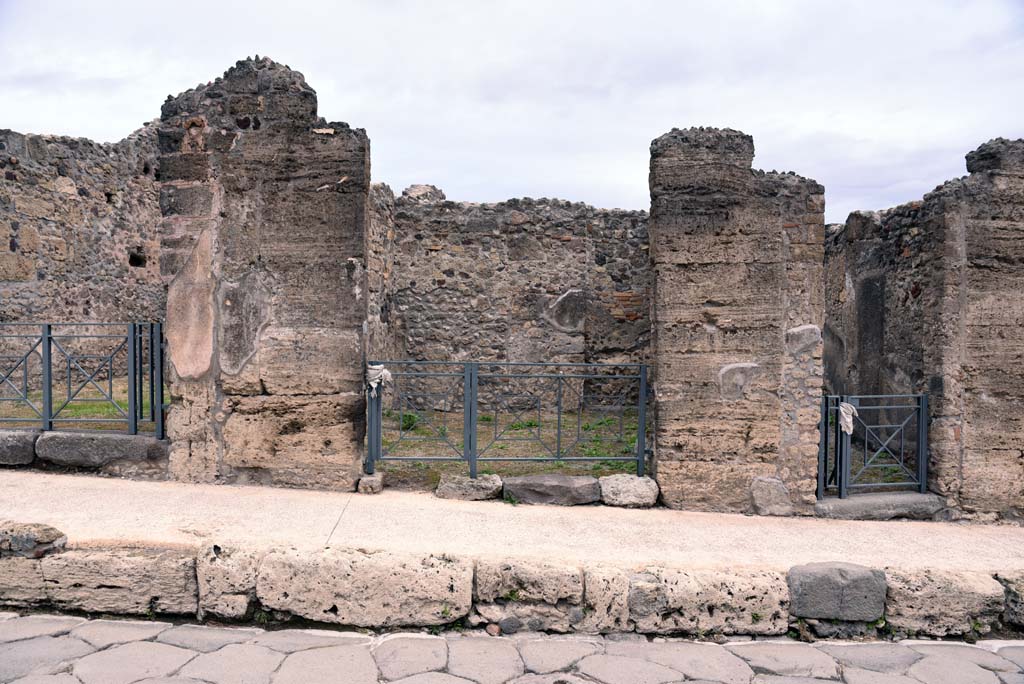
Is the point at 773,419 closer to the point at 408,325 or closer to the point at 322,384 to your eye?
the point at 322,384

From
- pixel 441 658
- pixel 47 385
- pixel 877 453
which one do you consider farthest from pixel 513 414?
pixel 441 658

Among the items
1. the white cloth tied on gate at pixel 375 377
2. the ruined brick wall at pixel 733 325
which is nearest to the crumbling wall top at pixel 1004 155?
the ruined brick wall at pixel 733 325

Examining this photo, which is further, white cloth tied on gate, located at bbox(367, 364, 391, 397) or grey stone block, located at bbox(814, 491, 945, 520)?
white cloth tied on gate, located at bbox(367, 364, 391, 397)

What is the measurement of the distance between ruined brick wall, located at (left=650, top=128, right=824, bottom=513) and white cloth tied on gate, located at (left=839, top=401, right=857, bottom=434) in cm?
31

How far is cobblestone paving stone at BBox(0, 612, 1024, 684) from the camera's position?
3.14 metres

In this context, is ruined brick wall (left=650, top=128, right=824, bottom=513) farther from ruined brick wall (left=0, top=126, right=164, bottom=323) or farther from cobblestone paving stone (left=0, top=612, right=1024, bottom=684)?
ruined brick wall (left=0, top=126, right=164, bottom=323)

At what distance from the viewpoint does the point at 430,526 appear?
4410mm

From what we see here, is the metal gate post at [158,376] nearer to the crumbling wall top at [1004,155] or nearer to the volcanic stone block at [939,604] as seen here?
the volcanic stone block at [939,604]

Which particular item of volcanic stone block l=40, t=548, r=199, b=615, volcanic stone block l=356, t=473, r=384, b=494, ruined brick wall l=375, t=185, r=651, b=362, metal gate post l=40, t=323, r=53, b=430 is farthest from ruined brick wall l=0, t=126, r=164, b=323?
volcanic stone block l=40, t=548, r=199, b=615

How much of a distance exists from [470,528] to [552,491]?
0.92 meters

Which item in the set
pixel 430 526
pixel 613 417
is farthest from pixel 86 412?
pixel 613 417

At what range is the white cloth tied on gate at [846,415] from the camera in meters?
5.26

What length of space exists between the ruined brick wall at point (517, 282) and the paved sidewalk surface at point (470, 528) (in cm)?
494

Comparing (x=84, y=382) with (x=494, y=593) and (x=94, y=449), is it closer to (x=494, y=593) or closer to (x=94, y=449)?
(x=94, y=449)
